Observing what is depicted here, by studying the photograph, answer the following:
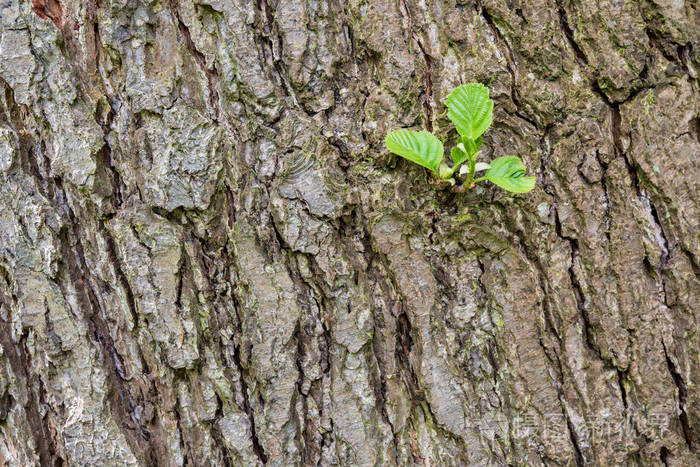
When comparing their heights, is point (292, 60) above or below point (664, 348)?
above

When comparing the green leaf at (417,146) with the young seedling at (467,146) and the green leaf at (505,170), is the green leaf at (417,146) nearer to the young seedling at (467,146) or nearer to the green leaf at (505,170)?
the young seedling at (467,146)

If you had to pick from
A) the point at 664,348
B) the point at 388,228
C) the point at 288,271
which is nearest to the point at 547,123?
the point at 388,228

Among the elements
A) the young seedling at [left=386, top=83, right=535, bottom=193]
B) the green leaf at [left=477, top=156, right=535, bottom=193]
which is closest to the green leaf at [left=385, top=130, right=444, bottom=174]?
the young seedling at [left=386, top=83, right=535, bottom=193]

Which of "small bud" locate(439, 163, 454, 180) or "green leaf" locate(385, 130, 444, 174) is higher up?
"green leaf" locate(385, 130, 444, 174)

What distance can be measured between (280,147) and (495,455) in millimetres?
924

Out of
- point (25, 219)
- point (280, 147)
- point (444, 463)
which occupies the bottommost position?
point (444, 463)

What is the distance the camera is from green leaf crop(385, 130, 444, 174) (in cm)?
110

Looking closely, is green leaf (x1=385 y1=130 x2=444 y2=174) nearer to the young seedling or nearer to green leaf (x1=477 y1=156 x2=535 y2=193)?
the young seedling

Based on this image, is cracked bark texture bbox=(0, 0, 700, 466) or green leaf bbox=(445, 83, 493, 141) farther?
cracked bark texture bbox=(0, 0, 700, 466)

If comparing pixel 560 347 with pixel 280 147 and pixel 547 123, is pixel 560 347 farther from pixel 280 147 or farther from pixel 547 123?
pixel 280 147

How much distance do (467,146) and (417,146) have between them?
0.37 feet

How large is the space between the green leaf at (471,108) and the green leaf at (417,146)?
0.07m

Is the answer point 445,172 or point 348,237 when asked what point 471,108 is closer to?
point 445,172

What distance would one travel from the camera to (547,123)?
1.21 metres
